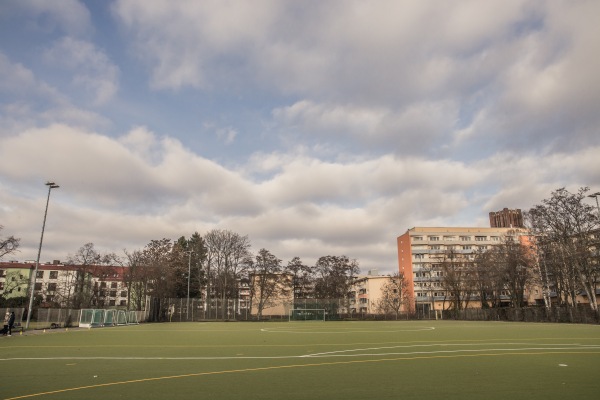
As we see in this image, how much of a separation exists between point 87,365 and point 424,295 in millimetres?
110989

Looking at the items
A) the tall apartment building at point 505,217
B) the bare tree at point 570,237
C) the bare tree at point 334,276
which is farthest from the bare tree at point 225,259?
the tall apartment building at point 505,217

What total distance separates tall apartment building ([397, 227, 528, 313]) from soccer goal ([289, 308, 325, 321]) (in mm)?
49251

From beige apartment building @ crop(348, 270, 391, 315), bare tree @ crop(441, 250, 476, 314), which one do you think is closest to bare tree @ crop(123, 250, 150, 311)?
bare tree @ crop(441, 250, 476, 314)

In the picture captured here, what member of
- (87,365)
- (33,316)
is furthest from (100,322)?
(87,365)

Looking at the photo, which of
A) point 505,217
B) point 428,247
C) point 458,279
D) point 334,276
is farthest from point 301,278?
point 505,217

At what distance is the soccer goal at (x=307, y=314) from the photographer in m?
69.8

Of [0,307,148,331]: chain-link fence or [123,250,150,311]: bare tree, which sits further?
[123,250,150,311]: bare tree

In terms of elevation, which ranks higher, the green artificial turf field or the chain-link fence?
the chain-link fence

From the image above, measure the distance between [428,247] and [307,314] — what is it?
6099cm

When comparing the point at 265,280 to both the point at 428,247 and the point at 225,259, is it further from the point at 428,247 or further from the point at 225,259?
the point at 428,247

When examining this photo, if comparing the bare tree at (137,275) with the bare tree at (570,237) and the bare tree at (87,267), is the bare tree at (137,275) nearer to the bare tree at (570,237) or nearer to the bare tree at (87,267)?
the bare tree at (87,267)

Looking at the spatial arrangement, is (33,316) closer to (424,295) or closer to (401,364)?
(401,364)

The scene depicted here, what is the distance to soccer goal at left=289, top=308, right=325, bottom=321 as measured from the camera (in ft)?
229

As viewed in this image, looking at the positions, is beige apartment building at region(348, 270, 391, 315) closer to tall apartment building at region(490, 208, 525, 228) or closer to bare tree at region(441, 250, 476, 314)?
bare tree at region(441, 250, 476, 314)
